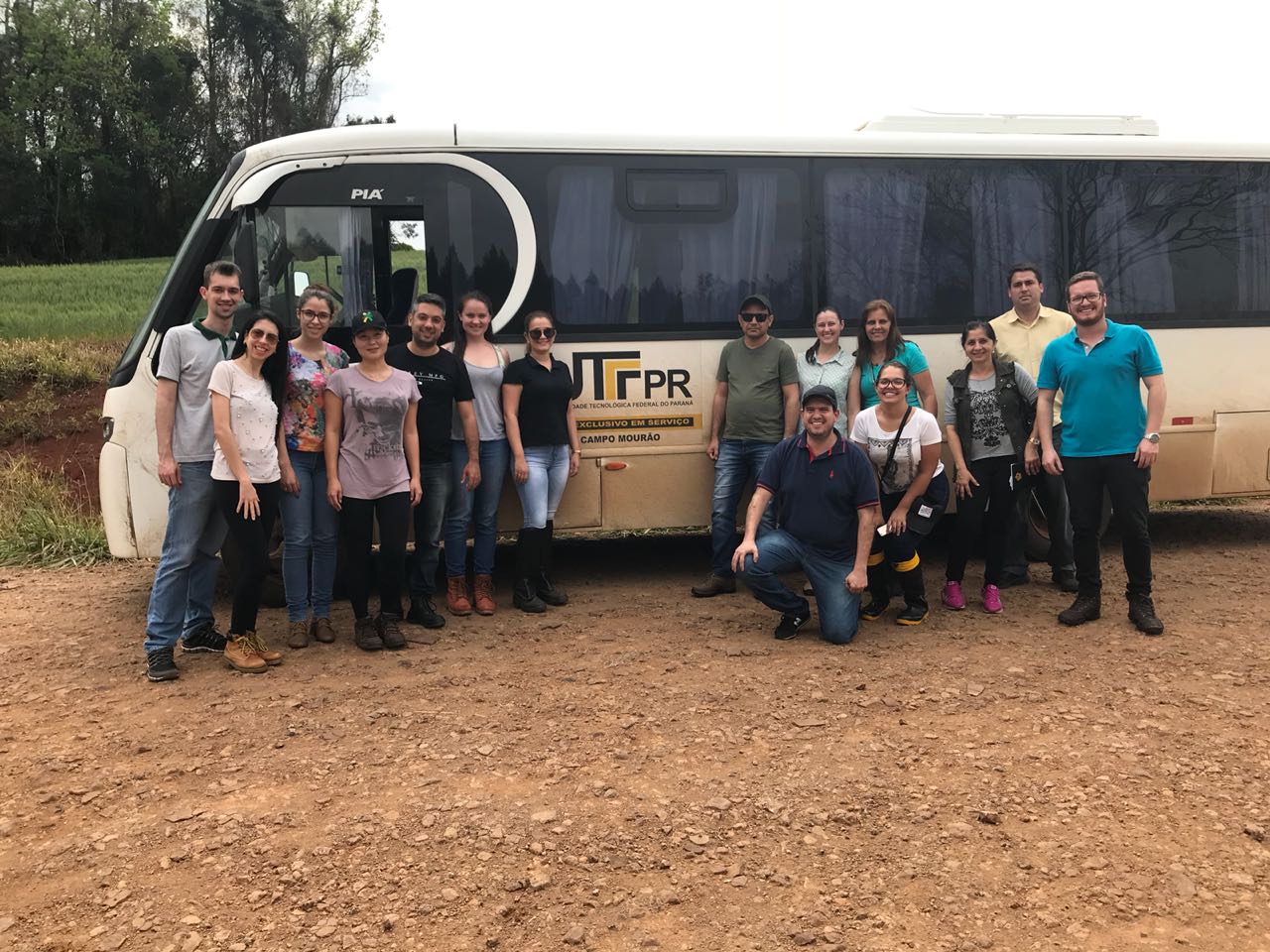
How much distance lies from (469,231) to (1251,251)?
18.6 feet

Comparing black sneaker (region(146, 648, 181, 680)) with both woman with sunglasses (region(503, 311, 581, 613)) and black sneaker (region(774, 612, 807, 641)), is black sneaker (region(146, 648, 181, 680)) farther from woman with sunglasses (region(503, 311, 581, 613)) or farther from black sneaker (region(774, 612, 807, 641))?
black sneaker (region(774, 612, 807, 641))

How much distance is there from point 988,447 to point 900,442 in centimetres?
78

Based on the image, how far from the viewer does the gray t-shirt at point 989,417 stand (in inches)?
240

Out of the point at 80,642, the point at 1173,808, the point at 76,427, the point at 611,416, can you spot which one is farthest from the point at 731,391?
the point at 76,427

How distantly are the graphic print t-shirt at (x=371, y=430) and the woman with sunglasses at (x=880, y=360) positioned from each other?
2.69 metres

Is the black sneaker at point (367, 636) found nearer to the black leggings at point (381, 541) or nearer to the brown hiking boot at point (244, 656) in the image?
the black leggings at point (381, 541)

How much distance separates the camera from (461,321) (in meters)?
5.96

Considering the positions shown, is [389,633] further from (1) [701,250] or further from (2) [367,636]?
(1) [701,250]

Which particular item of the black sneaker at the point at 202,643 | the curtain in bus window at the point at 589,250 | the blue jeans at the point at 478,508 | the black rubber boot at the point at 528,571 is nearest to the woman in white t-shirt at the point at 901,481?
the curtain in bus window at the point at 589,250

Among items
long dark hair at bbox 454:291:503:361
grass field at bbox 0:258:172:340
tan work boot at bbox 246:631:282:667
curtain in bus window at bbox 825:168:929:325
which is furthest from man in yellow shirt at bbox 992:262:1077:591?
grass field at bbox 0:258:172:340

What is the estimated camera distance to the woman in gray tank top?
5.96m

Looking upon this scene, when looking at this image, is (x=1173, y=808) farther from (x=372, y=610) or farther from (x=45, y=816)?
(x=372, y=610)

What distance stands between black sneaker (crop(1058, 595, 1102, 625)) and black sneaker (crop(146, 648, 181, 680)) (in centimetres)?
471

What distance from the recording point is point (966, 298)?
7148mm
